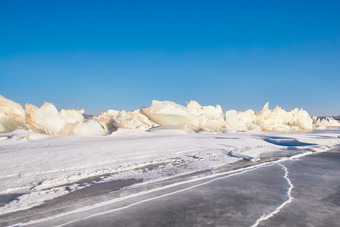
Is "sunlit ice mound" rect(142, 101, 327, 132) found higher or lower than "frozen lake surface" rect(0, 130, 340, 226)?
higher

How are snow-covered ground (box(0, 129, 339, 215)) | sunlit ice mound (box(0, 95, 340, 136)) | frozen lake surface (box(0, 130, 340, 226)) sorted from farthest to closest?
sunlit ice mound (box(0, 95, 340, 136)), snow-covered ground (box(0, 129, 339, 215)), frozen lake surface (box(0, 130, 340, 226))

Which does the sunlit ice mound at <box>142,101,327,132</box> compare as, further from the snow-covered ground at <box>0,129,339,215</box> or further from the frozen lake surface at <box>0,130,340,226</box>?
the frozen lake surface at <box>0,130,340,226</box>

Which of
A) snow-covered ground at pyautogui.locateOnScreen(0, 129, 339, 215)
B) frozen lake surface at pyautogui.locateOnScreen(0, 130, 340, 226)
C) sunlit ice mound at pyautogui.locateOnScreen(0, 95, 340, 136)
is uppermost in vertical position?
sunlit ice mound at pyautogui.locateOnScreen(0, 95, 340, 136)

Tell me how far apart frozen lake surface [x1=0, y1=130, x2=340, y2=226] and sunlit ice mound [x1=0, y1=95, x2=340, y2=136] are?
712cm

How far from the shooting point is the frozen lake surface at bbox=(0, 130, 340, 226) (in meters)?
1.64

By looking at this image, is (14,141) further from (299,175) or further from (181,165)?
(299,175)

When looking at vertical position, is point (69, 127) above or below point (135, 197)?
above

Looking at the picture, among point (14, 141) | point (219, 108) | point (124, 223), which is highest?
point (219, 108)

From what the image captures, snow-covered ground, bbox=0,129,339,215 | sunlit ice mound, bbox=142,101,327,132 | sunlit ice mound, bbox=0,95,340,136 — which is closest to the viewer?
snow-covered ground, bbox=0,129,339,215

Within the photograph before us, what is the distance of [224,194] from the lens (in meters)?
2.19

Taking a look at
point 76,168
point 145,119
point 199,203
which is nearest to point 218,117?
point 145,119

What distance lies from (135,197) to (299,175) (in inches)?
83.7

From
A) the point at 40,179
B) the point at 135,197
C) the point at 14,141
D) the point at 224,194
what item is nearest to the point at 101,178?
the point at 40,179

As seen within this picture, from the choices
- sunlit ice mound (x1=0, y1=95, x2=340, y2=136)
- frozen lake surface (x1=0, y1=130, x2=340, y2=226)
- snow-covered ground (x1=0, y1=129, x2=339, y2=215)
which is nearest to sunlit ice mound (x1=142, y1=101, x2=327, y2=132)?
sunlit ice mound (x1=0, y1=95, x2=340, y2=136)
